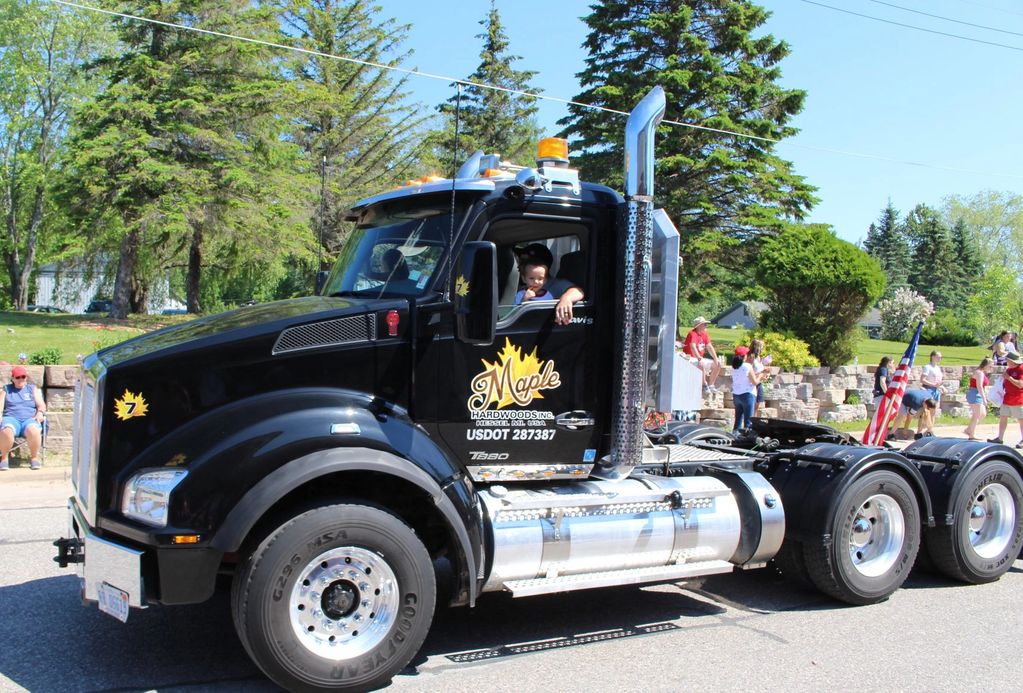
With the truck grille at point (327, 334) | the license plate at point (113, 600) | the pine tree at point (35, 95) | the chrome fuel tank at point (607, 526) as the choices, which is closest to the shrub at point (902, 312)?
the pine tree at point (35, 95)

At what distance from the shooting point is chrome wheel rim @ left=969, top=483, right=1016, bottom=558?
696cm

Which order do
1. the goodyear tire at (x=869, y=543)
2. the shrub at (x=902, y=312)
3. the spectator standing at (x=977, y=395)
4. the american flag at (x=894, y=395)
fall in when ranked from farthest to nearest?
1. the shrub at (x=902, y=312)
2. the spectator standing at (x=977, y=395)
3. the american flag at (x=894, y=395)
4. the goodyear tire at (x=869, y=543)

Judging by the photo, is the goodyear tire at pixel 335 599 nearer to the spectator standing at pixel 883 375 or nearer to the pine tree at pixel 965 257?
the spectator standing at pixel 883 375

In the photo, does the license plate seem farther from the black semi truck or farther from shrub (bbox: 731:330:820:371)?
shrub (bbox: 731:330:820:371)

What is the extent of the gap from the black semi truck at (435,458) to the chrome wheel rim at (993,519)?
0.60 m

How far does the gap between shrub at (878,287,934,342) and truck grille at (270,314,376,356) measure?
49.5m

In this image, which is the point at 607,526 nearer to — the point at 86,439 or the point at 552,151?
the point at 552,151

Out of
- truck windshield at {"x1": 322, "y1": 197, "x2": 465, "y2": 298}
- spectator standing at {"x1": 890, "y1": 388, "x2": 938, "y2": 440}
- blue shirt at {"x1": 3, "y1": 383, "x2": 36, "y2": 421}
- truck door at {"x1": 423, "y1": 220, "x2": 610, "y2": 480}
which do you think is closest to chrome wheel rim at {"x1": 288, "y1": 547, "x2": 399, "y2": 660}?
truck door at {"x1": 423, "y1": 220, "x2": 610, "y2": 480}

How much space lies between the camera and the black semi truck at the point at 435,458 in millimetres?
4332

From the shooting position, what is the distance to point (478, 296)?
4.78 meters

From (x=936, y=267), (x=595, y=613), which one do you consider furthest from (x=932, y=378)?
(x=936, y=267)

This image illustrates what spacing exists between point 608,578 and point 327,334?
86.9 inches

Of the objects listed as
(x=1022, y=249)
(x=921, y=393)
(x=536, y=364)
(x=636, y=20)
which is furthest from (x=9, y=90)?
(x=1022, y=249)

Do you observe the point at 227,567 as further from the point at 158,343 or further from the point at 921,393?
the point at 921,393
